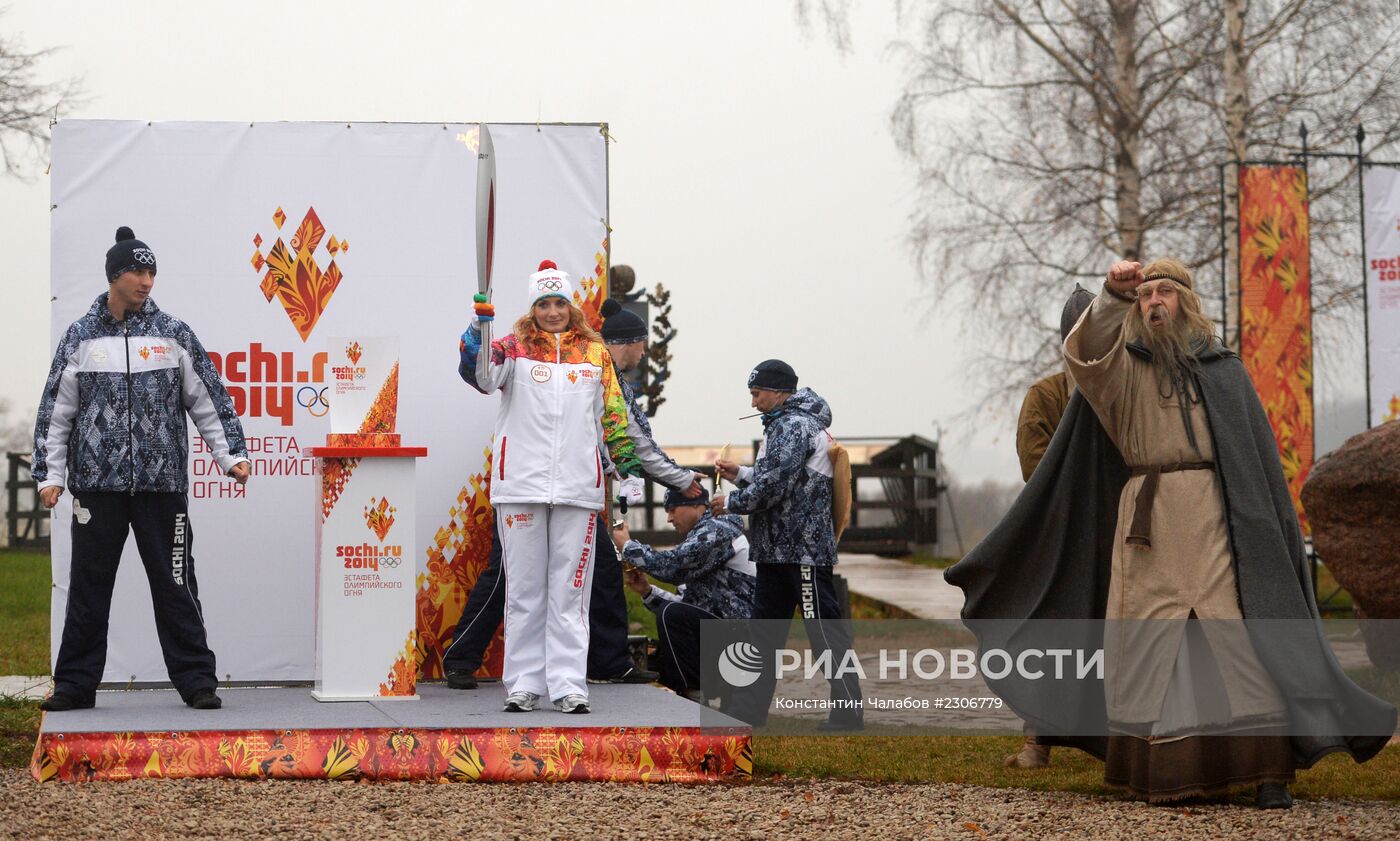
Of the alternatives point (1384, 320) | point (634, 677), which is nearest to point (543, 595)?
point (634, 677)

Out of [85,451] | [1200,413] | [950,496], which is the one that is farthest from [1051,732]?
[950,496]

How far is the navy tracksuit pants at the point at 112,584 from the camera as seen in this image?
257 inches

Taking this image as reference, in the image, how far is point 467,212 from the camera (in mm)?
8086

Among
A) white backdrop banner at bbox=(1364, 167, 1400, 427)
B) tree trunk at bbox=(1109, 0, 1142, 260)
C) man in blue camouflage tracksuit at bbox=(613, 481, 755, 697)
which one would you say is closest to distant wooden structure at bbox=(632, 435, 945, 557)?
tree trunk at bbox=(1109, 0, 1142, 260)

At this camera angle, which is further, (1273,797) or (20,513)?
(20,513)

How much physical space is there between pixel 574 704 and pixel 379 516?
3.99 ft

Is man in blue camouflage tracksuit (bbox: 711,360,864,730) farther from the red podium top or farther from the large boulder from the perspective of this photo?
the large boulder

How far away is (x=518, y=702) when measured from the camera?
253 inches

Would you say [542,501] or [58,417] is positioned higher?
[58,417]

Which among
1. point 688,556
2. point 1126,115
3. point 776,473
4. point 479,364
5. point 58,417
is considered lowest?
point 688,556

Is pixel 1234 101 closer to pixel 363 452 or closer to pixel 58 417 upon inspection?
Answer: pixel 363 452

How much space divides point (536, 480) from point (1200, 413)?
8.64 feet

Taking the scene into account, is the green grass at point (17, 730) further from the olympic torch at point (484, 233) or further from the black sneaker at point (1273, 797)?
the black sneaker at point (1273, 797)

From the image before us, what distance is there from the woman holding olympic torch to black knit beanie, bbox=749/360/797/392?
1.13 meters
